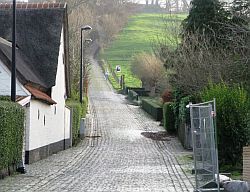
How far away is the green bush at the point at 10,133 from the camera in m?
18.2

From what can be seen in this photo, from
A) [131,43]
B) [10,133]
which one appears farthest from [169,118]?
[131,43]

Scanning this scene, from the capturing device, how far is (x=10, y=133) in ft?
→ 63.1

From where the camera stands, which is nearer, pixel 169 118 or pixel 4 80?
pixel 4 80

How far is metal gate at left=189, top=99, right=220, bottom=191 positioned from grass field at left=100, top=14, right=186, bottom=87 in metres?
70.6

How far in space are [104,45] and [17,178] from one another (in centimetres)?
9040

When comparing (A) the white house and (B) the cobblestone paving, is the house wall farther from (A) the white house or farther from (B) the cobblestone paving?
(B) the cobblestone paving

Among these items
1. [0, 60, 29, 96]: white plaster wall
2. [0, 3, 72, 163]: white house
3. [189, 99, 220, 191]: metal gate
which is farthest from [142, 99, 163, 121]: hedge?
[189, 99, 220, 191]: metal gate

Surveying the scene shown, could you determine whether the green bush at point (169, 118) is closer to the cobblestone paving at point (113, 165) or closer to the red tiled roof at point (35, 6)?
the cobblestone paving at point (113, 165)

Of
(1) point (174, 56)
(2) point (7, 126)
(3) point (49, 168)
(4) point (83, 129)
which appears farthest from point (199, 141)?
(4) point (83, 129)

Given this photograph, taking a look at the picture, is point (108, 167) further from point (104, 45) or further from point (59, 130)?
point (104, 45)

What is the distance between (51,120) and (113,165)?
257 inches

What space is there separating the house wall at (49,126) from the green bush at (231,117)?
23.7 ft

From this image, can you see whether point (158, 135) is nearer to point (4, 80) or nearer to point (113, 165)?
point (113, 165)

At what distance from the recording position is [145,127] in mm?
46500
